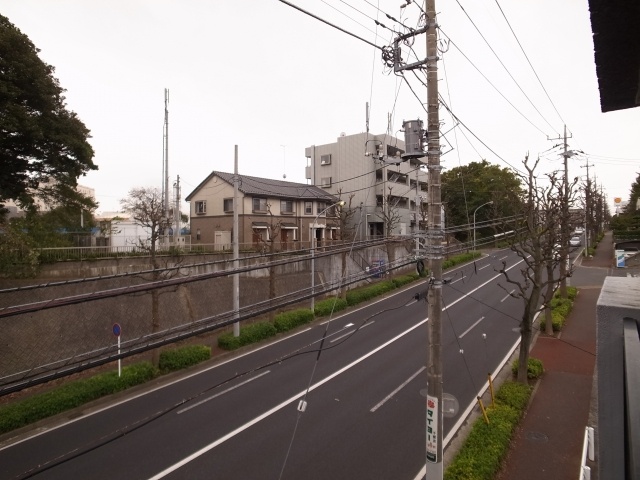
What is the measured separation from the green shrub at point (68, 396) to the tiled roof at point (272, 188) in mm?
23315

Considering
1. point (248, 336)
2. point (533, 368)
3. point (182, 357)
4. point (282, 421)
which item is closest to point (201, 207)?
point (248, 336)

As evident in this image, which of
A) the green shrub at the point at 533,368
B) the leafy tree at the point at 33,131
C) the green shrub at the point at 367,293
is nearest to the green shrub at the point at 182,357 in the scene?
the leafy tree at the point at 33,131

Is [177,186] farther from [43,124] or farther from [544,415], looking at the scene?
[544,415]

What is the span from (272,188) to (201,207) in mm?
8521

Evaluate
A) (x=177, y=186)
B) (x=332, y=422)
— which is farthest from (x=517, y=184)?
(x=332, y=422)

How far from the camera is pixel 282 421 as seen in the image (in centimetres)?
1107

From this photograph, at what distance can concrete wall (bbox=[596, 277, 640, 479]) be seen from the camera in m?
2.02

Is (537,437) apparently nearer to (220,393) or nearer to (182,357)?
(220,393)

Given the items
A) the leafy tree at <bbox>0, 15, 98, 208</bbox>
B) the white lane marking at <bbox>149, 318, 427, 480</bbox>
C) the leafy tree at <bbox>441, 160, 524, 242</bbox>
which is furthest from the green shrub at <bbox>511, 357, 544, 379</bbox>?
the leafy tree at <bbox>441, 160, 524, 242</bbox>

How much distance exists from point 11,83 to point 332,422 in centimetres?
1854

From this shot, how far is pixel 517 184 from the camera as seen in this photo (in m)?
61.2

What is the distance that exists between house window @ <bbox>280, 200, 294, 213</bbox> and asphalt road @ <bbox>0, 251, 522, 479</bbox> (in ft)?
74.7

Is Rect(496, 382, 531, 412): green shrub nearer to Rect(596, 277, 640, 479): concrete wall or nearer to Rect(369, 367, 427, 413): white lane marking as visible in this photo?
Rect(369, 367, 427, 413): white lane marking

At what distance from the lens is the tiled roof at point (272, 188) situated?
37316 mm
